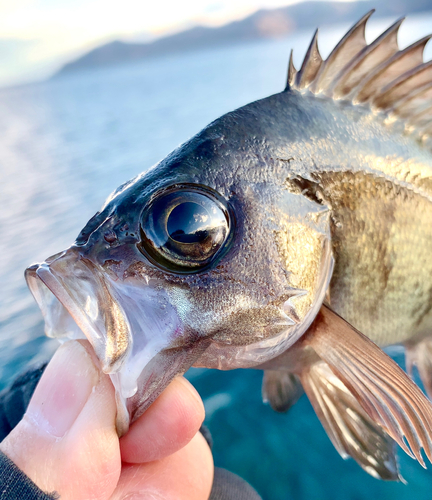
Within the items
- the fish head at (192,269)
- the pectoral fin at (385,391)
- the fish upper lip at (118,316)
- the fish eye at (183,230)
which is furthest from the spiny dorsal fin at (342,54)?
the fish upper lip at (118,316)

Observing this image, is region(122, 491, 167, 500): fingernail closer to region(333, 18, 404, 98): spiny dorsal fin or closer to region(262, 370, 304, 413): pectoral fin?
region(262, 370, 304, 413): pectoral fin

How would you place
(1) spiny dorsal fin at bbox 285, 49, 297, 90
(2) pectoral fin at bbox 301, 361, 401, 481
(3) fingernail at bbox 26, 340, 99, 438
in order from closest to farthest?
(3) fingernail at bbox 26, 340, 99, 438 → (1) spiny dorsal fin at bbox 285, 49, 297, 90 → (2) pectoral fin at bbox 301, 361, 401, 481

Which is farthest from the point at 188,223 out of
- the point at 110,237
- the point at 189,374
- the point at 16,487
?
the point at 189,374

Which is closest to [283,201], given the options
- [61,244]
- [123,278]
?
[123,278]

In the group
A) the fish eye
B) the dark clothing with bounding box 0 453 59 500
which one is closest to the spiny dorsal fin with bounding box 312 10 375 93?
the fish eye

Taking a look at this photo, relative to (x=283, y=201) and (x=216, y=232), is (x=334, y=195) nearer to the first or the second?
(x=283, y=201)

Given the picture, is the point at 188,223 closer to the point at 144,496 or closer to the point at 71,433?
the point at 71,433

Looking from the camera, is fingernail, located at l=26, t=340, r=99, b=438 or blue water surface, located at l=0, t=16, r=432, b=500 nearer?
fingernail, located at l=26, t=340, r=99, b=438
